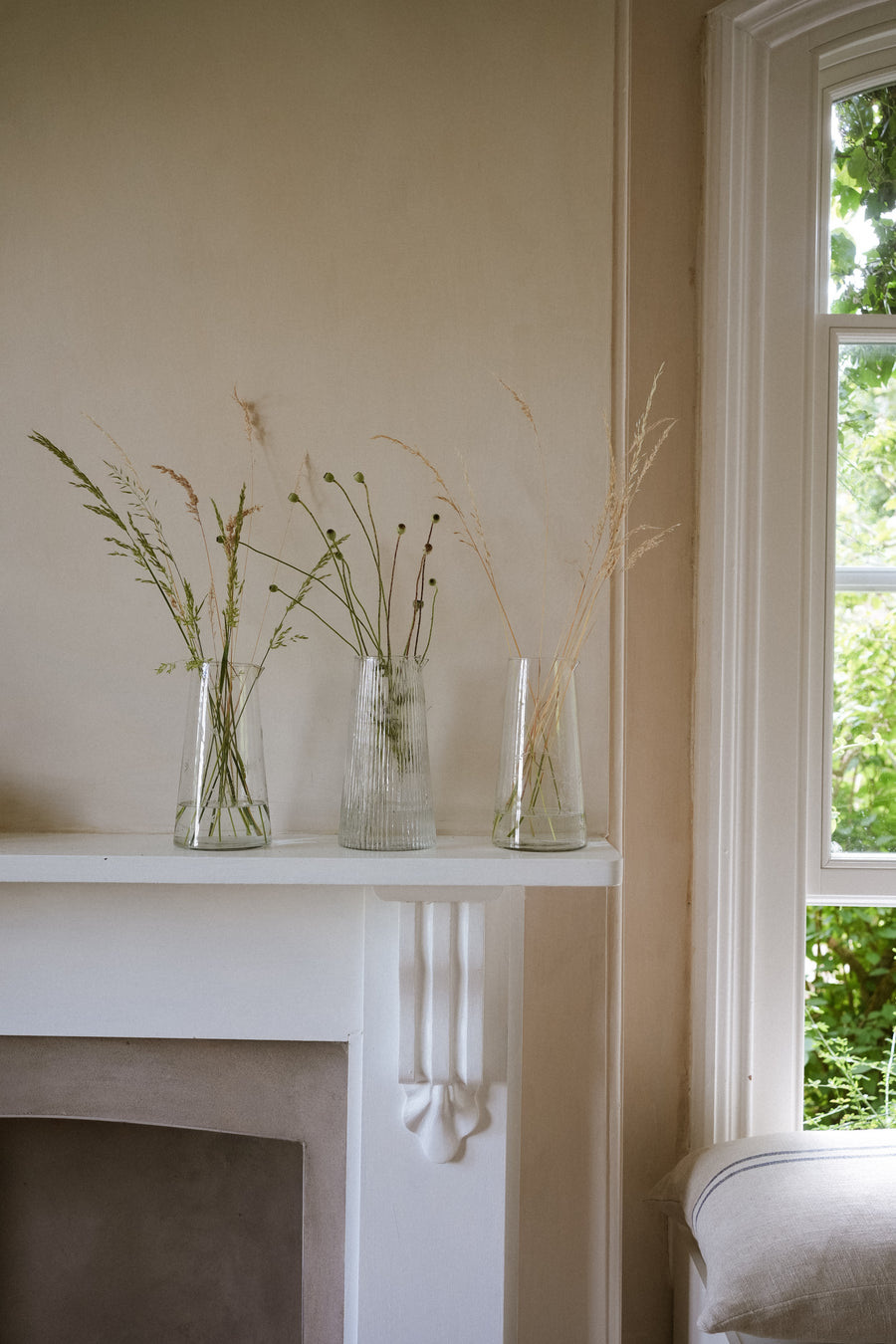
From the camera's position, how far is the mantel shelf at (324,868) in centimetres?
108

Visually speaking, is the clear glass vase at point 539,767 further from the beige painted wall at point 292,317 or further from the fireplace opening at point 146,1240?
the fireplace opening at point 146,1240

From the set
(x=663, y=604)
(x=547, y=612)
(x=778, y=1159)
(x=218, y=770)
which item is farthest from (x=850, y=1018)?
(x=218, y=770)

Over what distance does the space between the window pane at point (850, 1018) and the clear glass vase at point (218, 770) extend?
924mm

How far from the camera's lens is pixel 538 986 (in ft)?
4.16

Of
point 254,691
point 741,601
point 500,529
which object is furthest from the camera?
point 741,601

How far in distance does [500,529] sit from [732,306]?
0.50m

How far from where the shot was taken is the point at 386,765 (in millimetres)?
1146

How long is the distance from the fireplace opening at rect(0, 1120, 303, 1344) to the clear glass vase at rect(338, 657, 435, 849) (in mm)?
639

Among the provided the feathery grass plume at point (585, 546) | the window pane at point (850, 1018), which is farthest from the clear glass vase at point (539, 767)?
the window pane at point (850, 1018)

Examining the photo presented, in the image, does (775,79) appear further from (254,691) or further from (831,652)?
(254,691)

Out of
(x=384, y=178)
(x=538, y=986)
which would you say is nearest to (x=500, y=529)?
(x=384, y=178)

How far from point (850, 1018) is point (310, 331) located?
1329 mm

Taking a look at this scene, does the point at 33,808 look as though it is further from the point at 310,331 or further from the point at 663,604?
the point at 663,604

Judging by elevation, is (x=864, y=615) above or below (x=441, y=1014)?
above
